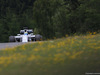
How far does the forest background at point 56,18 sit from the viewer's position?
2020 inches

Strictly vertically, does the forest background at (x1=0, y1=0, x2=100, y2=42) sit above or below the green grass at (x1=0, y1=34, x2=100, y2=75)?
above

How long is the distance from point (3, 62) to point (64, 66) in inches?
88.8

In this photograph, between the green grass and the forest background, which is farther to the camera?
the forest background

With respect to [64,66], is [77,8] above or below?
above

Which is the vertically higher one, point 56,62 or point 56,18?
point 56,18

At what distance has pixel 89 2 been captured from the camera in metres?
52.3

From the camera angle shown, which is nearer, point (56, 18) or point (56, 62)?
point (56, 62)

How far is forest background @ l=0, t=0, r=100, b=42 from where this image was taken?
51.3 metres

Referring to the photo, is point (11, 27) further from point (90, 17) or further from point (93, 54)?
point (93, 54)

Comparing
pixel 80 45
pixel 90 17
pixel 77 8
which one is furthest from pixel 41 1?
pixel 80 45

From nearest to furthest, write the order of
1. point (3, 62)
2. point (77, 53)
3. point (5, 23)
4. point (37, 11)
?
point (3, 62)
point (77, 53)
point (37, 11)
point (5, 23)

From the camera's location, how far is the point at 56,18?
55750 mm

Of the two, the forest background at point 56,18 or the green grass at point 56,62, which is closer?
the green grass at point 56,62

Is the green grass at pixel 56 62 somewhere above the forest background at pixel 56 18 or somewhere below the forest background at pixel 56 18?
below
